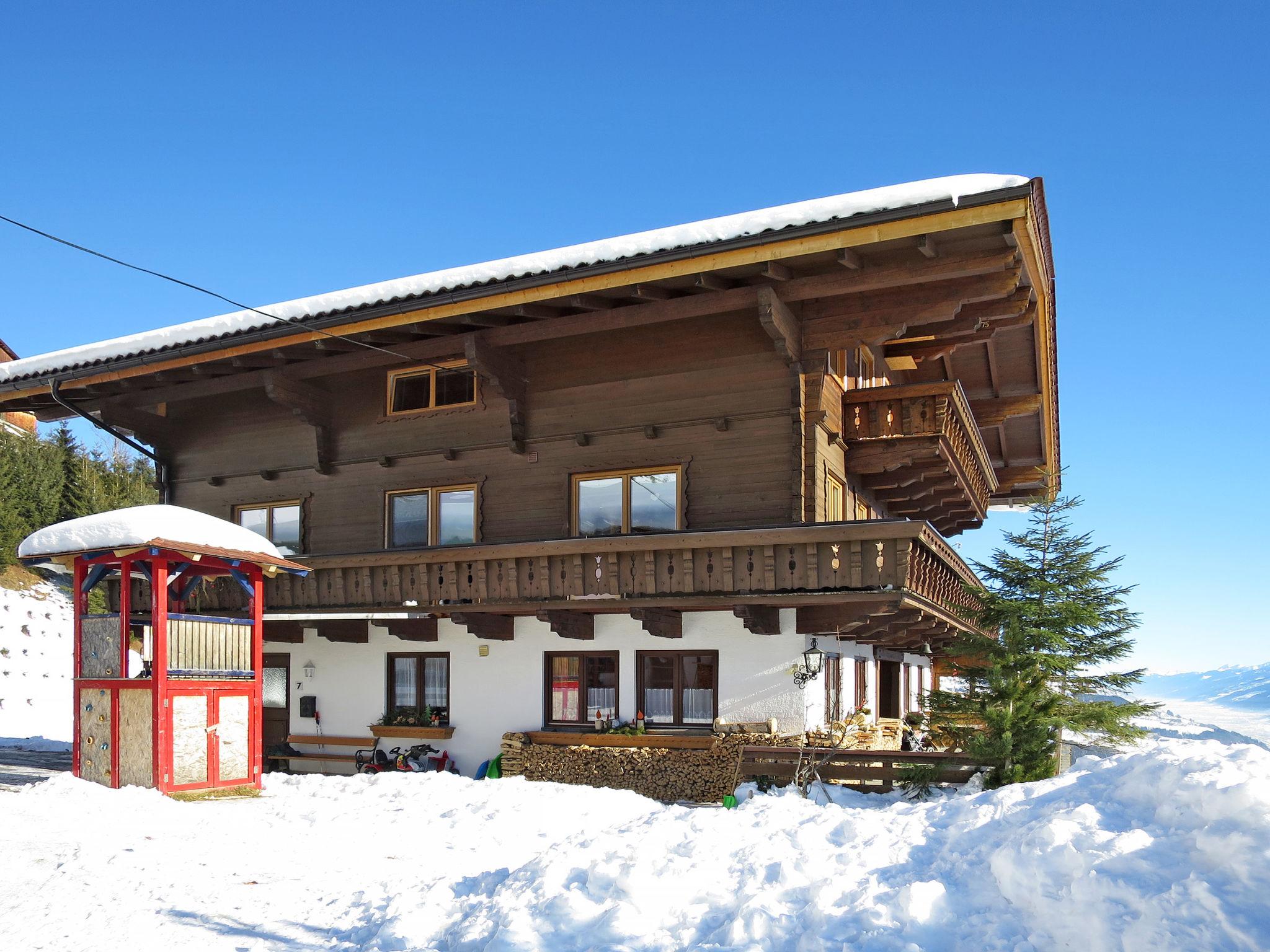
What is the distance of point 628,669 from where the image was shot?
17.4 meters

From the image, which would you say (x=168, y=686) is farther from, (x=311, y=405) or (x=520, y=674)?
(x=311, y=405)

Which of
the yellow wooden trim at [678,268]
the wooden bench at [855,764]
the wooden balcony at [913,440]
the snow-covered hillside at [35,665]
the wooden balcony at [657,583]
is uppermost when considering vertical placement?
the yellow wooden trim at [678,268]

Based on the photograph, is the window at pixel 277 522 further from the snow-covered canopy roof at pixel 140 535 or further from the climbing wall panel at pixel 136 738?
the climbing wall panel at pixel 136 738

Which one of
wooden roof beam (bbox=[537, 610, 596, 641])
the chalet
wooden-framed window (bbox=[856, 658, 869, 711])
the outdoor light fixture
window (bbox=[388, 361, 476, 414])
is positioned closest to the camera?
the chalet

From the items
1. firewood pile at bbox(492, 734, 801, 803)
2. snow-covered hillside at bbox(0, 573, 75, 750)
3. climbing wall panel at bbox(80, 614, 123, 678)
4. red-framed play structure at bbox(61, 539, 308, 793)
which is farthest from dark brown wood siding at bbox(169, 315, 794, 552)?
snow-covered hillside at bbox(0, 573, 75, 750)

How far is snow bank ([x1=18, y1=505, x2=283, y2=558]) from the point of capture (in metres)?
14.0

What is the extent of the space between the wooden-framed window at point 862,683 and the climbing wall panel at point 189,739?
1065 centimetres

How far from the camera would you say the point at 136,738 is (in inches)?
556

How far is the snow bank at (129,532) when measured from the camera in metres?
14.0

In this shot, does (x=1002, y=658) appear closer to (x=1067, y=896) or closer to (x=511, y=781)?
(x=511, y=781)

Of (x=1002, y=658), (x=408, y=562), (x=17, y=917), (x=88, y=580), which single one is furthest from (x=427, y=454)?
(x=17, y=917)

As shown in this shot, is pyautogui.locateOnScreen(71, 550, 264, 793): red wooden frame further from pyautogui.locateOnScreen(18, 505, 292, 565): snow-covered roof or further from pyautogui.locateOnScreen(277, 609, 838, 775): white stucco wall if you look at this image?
pyautogui.locateOnScreen(277, 609, 838, 775): white stucco wall

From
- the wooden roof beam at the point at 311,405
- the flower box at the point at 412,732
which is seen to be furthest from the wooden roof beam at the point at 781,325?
the wooden roof beam at the point at 311,405

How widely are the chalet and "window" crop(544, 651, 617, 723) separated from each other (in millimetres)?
49
